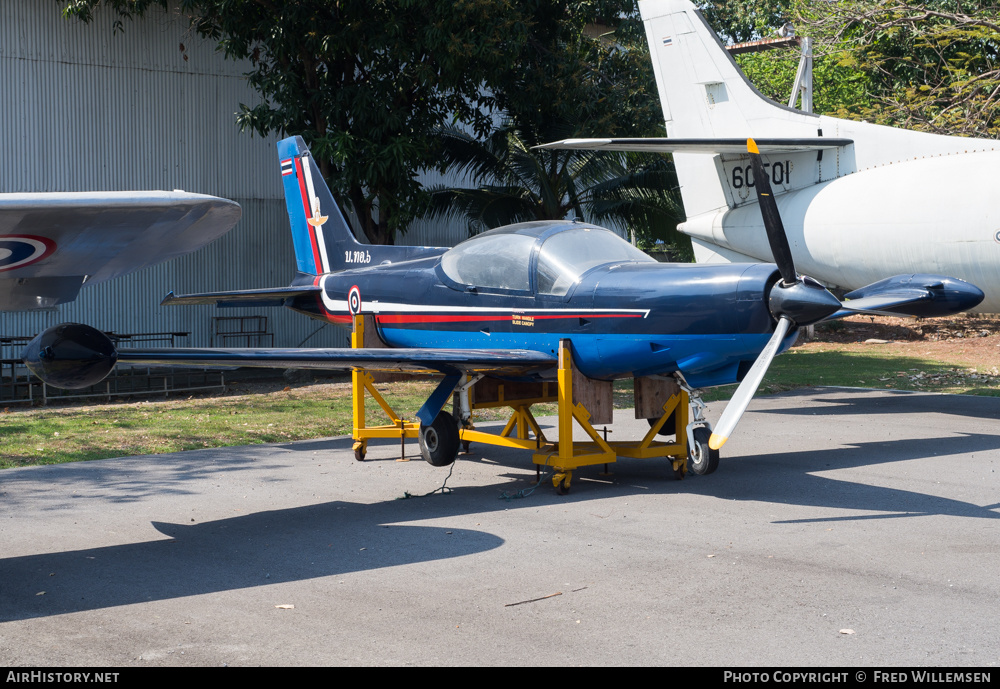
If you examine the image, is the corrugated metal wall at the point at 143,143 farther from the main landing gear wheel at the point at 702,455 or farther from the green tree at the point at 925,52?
the main landing gear wheel at the point at 702,455

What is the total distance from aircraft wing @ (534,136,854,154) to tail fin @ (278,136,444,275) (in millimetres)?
2826

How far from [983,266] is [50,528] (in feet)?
39.0

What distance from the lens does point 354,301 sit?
10906mm

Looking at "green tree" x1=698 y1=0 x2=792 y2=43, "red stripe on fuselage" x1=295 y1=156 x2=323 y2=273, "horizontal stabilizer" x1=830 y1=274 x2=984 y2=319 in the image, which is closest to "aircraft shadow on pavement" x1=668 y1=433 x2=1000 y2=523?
"horizontal stabilizer" x1=830 y1=274 x2=984 y2=319

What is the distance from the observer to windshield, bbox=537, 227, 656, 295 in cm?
864

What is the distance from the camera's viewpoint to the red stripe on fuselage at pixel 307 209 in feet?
40.6

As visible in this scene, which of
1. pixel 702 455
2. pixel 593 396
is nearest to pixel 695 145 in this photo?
pixel 593 396

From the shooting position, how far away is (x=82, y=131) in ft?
61.1

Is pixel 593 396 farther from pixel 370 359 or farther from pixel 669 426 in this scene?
pixel 370 359

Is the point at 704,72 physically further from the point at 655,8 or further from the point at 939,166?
the point at 939,166

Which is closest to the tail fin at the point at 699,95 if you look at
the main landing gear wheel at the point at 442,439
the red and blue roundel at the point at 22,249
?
the main landing gear wheel at the point at 442,439

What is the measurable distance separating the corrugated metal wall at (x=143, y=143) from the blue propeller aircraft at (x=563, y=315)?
9217 mm

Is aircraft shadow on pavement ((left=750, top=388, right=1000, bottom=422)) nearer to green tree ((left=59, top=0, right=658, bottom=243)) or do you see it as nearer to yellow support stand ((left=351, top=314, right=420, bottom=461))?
yellow support stand ((left=351, top=314, right=420, bottom=461))
